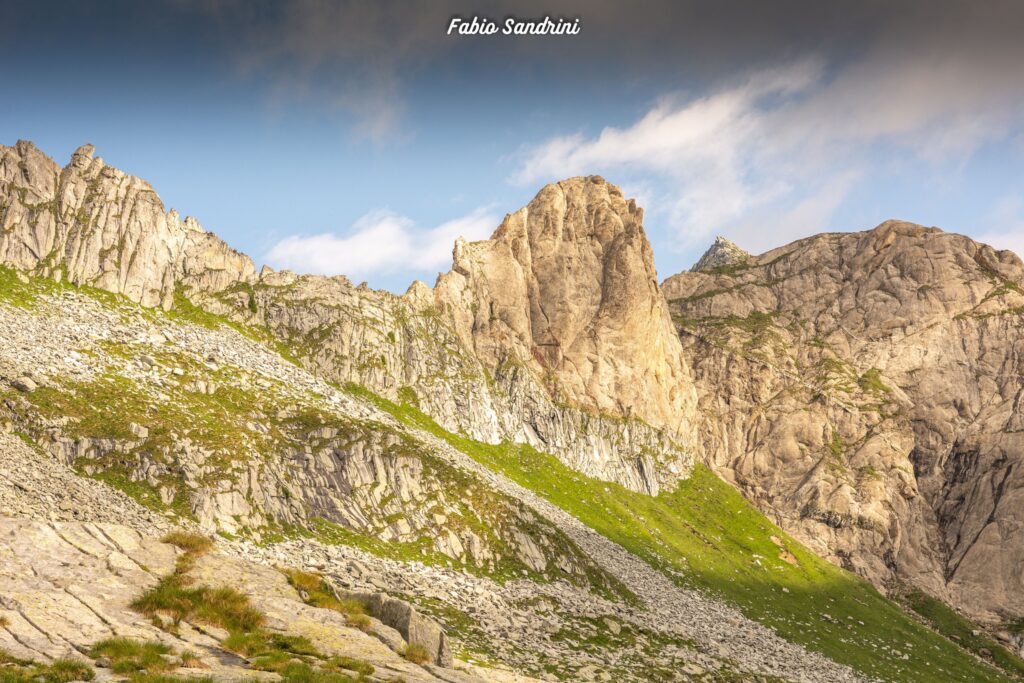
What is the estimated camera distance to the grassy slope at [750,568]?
115625mm

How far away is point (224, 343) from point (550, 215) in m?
105

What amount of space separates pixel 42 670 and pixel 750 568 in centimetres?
13359

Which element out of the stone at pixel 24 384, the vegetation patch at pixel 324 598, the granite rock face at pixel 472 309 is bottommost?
the vegetation patch at pixel 324 598

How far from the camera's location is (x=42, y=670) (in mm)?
20047

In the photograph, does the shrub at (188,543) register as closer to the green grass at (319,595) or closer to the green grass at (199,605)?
the green grass at (199,605)

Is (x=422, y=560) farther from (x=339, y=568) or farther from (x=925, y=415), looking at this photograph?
(x=925, y=415)

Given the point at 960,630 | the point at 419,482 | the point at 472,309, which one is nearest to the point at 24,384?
the point at 419,482

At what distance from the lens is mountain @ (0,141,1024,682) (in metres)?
28.4

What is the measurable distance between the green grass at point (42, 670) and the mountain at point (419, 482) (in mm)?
86

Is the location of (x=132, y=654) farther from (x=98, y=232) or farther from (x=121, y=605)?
(x=98, y=232)

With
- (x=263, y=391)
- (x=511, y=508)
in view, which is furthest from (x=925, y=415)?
(x=263, y=391)

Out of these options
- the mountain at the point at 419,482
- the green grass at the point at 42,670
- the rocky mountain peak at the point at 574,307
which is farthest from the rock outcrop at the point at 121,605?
the rocky mountain peak at the point at 574,307

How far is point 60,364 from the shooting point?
81562mm

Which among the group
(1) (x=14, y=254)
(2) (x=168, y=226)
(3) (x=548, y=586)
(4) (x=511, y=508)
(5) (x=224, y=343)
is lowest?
(3) (x=548, y=586)
